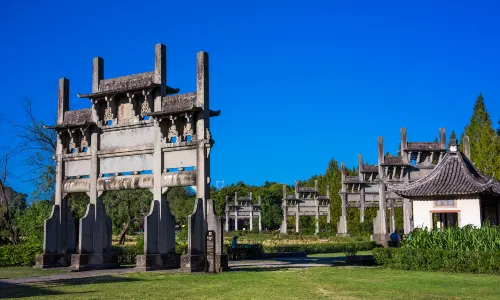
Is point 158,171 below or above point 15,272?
above

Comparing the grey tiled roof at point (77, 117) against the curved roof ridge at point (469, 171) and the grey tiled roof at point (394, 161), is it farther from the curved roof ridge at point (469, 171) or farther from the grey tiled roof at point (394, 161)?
the grey tiled roof at point (394, 161)

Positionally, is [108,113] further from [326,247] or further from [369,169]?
[369,169]

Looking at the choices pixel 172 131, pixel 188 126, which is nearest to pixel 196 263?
pixel 188 126

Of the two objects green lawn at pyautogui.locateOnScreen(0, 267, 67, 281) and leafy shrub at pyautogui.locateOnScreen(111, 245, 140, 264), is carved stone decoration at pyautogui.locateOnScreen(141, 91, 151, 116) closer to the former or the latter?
green lawn at pyautogui.locateOnScreen(0, 267, 67, 281)

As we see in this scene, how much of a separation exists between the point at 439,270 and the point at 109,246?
1482cm

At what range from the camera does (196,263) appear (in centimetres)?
2248

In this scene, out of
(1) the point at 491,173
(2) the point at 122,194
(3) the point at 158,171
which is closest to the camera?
(3) the point at 158,171

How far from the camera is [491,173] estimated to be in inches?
1665

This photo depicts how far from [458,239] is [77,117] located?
1891 cm

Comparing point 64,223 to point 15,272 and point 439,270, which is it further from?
point 439,270

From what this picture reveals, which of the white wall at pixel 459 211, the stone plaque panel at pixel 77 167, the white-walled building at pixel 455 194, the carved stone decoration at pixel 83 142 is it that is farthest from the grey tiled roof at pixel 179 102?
the white wall at pixel 459 211

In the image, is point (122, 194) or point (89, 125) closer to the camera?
point (89, 125)

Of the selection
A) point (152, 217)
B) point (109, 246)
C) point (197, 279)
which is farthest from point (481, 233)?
point (109, 246)

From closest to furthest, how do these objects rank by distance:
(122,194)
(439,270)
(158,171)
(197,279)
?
(197,279), (439,270), (158,171), (122,194)
